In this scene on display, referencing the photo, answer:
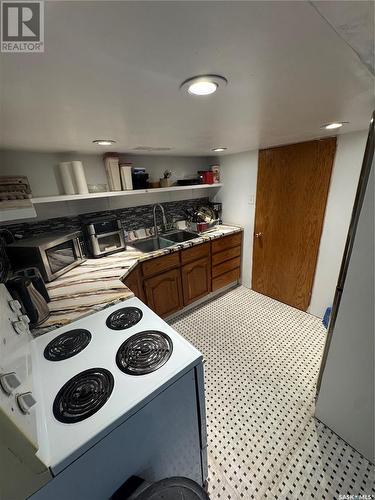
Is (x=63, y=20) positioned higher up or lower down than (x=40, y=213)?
higher up

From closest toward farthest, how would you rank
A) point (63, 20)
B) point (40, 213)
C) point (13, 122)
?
1. point (63, 20)
2. point (13, 122)
3. point (40, 213)

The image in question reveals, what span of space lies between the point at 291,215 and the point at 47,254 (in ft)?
7.62

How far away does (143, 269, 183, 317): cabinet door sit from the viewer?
6.69 feet

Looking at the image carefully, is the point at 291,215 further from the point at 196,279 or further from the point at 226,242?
the point at 196,279

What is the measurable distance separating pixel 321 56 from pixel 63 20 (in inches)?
25.2

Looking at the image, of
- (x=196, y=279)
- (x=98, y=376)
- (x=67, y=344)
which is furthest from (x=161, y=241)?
(x=98, y=376)

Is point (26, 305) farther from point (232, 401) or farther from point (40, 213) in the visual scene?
point (232, 401)

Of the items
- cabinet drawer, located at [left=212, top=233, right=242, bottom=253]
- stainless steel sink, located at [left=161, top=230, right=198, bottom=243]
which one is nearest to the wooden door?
cabinet drawer, located at [left=212, top=233, right=242, bottom=253]

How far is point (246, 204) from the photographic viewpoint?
2.63 meters

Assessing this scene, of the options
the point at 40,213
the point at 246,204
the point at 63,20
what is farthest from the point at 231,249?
the point at 63,20

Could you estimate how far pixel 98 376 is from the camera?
2.67 feet

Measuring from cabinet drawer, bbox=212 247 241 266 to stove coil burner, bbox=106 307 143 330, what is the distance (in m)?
1.49

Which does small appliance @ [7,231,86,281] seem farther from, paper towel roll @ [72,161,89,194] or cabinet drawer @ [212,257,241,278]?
cabinet drawer @ [212,257,241,278]

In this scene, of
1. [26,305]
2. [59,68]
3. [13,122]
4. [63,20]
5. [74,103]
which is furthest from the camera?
[26,305]
